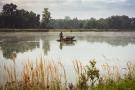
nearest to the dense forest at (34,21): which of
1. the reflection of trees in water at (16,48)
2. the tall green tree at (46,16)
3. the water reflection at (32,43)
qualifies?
the tall green tree at (46,16)

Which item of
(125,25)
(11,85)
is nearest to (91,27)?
(125,25)

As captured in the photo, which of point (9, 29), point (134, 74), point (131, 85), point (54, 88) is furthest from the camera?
point (9, 29)

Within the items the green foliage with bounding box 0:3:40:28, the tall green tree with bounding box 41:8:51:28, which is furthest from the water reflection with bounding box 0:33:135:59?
the tall green tree with bounding box 41:8:51:28

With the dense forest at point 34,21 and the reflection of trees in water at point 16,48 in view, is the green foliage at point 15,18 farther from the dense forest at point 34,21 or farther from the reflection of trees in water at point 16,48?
the reflection of trees in water at point 16,48

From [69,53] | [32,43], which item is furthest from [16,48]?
[32,43]

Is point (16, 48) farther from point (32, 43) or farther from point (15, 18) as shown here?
point (15, 18)

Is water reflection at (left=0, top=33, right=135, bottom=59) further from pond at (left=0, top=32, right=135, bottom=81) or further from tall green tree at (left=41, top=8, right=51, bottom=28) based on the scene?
tall green tree at (left=41, top=8, right=51, bottom=28)

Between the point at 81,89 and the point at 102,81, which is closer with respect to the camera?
the point at 81,89

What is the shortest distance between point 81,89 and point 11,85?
5.04 ft

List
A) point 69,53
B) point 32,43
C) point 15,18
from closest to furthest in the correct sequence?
1. point 69,53
2. point 32,43
3. point 15,18

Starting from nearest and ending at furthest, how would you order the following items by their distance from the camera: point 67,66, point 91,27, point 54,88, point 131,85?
point 131,85 → point 54,88 → point 67,66 → point 91,27

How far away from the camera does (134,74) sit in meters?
8.92

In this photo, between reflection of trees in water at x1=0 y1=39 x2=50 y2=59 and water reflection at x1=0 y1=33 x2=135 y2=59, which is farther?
water reflection at x1=0 y1=33 x2=135 y2=59

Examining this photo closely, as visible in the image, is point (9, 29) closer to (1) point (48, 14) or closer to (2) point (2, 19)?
(2) point (2, 19)
